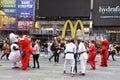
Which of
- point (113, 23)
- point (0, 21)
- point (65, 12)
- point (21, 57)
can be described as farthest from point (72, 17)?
point (21, 57)

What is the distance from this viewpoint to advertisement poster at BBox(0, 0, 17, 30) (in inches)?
2835

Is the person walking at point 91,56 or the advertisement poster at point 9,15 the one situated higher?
the advertisement poster at point 9,15

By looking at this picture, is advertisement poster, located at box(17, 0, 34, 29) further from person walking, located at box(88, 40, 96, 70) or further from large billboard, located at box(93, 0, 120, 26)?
person walking, located at box(88, 40, 96, 70)

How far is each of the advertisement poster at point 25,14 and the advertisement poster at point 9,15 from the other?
3.36 feet

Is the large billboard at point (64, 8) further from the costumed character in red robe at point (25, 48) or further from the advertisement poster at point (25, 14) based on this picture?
the costumed character in red robe at point (25, 48)

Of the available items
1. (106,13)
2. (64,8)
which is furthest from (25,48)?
(64,8)

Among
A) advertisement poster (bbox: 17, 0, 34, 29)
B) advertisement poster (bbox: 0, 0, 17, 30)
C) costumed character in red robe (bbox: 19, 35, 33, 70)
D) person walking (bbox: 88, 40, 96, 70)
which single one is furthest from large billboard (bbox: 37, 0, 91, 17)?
costumed character in red robe (bbox: 19, 35, 33, 70)

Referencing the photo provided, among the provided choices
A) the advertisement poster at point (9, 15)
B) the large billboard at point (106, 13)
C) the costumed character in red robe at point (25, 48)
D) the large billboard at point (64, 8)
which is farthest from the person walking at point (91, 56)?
the advertisement poster at point (9, 15)

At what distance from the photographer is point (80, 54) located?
19.9 metres

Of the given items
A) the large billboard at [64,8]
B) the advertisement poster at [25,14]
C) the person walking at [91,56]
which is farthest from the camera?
the large billboard at [64,8]

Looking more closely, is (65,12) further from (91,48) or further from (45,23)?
(91,48)

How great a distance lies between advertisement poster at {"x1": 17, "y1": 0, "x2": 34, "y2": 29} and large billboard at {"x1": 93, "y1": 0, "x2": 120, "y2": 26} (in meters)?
11.3

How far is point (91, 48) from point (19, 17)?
49044mm

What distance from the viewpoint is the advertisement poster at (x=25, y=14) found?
2793 inches
